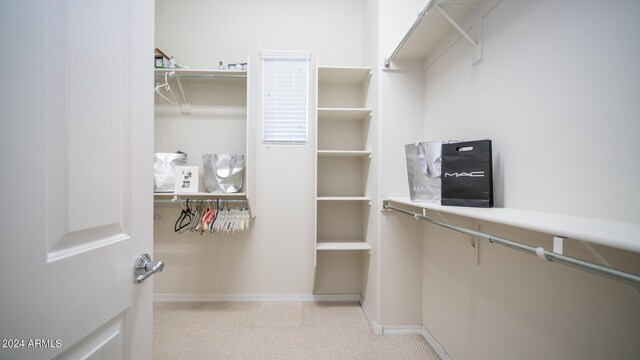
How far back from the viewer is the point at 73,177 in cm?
50

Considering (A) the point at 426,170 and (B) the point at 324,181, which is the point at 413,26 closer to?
(A) the point at 426,170

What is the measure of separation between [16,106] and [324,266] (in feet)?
7.04

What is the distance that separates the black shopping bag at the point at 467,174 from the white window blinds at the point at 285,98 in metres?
1.41

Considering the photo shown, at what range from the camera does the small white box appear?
191 cm

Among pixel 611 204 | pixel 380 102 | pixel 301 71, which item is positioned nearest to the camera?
pixel 611 204

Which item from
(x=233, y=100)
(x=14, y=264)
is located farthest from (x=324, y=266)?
(x=14, y=264)

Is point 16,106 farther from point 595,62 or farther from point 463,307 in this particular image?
point 463,307

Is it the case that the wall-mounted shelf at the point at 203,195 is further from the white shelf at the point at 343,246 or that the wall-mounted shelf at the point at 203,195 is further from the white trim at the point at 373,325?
the white trim at the point at 373,325

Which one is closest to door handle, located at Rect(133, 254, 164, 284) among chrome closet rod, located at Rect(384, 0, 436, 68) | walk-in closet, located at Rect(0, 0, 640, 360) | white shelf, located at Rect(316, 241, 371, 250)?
walk-in closet, located at Rect(0, 0, 640, 360)

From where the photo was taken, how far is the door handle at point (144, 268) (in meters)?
0.67

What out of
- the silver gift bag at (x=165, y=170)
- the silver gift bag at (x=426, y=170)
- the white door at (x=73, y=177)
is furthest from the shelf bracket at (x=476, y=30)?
the silver gift bag at (x=165, y=170)

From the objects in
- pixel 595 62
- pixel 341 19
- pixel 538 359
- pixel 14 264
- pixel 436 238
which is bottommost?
pixel 538 359

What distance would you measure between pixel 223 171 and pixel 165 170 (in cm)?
49

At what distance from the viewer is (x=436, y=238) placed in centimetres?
154
